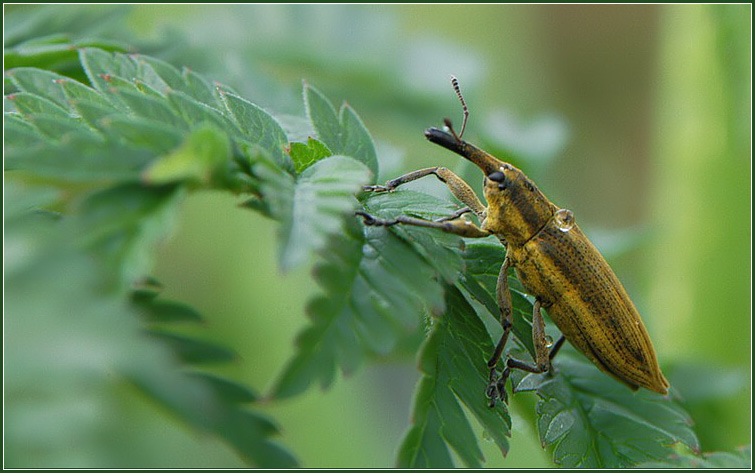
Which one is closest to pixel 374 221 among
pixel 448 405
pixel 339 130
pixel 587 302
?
pixel 339 130

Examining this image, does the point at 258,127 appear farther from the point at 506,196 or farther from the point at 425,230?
the point at 506,196

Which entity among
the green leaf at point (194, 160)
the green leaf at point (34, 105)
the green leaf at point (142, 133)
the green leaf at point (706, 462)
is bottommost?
the green leaf at point (706, 462)

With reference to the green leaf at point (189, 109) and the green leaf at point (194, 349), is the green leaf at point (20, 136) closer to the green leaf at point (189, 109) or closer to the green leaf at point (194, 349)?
the green leaf at point (189, 109)

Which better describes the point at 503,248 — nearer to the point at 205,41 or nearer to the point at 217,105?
the point at 217,105

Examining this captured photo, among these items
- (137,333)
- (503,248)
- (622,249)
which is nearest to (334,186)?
(137,333)

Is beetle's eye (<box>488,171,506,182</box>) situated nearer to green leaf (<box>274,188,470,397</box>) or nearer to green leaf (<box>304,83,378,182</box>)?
green leaf (<box>304,83,378,182</box>)

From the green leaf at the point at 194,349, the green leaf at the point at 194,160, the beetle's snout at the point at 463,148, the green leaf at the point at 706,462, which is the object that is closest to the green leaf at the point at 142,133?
the green leaf at the point at 194,160

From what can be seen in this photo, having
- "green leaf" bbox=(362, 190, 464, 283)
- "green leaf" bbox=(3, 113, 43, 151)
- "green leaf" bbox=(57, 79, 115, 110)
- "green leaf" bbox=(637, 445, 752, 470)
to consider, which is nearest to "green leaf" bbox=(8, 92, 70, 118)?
"green leaf" bbox=(57, 79, 115, 110)
